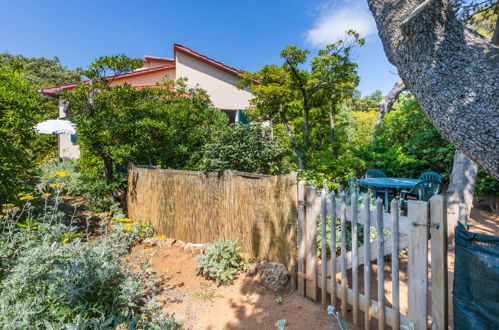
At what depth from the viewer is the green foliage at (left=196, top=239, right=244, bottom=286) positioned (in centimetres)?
350

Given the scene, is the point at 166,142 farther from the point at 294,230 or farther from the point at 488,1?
the point at 488,1

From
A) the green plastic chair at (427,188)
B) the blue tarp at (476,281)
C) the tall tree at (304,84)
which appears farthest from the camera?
the tall tree at (304,84)

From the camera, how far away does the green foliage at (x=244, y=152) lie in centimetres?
488

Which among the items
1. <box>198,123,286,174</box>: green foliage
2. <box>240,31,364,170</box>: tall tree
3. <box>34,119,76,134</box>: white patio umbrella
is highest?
<box>240,31,364,170</box>: tall tree

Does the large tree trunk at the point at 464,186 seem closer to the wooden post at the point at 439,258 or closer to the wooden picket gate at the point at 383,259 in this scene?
the wooden picket gate at the point at 383,259

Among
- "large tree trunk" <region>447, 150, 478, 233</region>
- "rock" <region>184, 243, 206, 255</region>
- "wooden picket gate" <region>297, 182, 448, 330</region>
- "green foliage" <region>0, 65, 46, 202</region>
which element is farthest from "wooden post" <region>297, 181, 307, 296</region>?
"green foliage" <region>0, 65, 46, 202</region>

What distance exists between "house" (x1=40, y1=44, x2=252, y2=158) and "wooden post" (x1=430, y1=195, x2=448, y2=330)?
993 cm

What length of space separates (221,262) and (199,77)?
968 centimetres

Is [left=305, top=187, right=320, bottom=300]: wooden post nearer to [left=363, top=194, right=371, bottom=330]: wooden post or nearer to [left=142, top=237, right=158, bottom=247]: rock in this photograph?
[left=363, top=194, right=371, bottom=330]: wooden post

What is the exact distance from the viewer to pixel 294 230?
3.29 meters

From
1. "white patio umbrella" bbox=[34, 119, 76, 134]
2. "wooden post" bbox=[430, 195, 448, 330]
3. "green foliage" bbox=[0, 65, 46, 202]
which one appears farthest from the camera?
"white patio umbrella" bbox=[34, 119, 76, 134]

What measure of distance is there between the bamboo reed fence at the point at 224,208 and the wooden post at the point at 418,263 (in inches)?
56.3

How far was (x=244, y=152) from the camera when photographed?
495 centimetres

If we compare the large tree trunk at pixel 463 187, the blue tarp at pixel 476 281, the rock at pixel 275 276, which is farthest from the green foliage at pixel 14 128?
the large tree trunk at pixel 463 187
